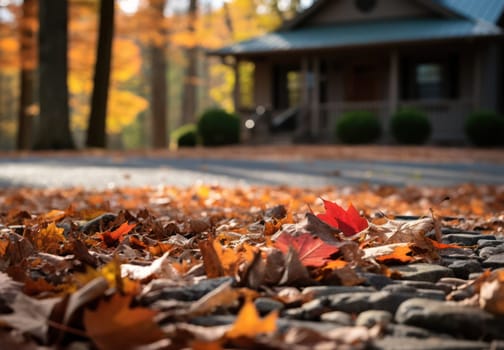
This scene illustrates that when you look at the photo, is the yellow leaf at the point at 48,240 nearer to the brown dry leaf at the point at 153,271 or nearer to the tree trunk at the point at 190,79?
the brown dry leaf at the point at 153,271

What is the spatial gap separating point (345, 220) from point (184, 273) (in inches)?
31.1

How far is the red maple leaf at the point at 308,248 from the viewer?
77.9 inches

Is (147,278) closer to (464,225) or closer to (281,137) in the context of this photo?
(464,225)

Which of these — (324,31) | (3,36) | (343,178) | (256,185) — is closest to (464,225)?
(256,185)

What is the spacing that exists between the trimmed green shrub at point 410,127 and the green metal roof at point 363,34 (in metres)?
2.48

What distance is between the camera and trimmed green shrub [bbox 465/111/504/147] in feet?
56.1

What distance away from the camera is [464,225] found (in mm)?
3459

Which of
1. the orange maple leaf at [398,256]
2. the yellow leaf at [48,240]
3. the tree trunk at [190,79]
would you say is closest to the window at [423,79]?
the tree trunk at [190,79]

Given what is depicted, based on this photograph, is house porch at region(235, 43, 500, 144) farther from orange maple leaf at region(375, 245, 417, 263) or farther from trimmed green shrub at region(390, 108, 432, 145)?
orange maple leaf at region(375, 245, 417, 263)

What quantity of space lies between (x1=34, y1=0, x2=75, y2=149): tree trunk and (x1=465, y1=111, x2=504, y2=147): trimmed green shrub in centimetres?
1142

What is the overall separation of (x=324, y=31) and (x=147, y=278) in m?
20.8

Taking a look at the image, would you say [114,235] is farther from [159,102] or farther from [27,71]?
[159,102]

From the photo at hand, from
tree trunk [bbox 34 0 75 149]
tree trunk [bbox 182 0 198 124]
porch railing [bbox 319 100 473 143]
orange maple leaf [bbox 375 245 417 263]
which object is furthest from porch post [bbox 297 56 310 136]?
orange maple leaf [bbox 375 245 417 263]

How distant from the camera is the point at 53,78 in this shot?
14.9 metres
